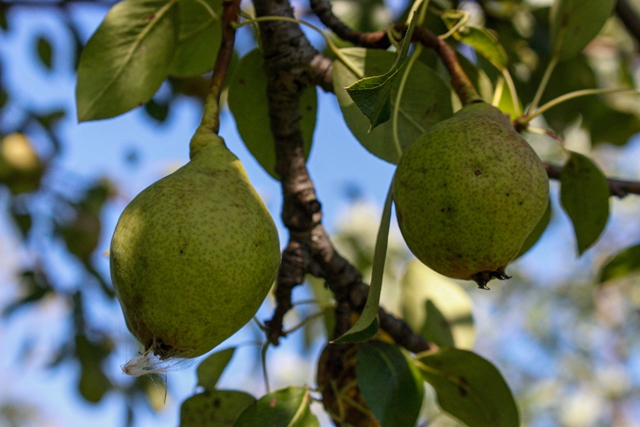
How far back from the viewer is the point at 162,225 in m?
0.79

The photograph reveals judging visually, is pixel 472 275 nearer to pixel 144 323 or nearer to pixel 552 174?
pixel 144 323

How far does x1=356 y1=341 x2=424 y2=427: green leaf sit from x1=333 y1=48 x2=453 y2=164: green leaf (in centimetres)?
36

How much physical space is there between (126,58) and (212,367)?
25.9 inches

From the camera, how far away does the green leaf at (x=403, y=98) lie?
115 centimetres

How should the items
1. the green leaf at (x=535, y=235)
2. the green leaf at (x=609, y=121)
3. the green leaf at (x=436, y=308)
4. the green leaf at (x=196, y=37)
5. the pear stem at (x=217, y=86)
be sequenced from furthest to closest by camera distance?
the green leaf at (x=609, y=121), the green leaf at (x=436, y=308), the green leaf at (x=196, y=37), the green leaf at (x=535, y=235), the pear stem at (x=217, y=86)

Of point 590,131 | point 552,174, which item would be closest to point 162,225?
point 552,174

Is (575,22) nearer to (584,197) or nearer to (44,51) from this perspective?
(584,197)

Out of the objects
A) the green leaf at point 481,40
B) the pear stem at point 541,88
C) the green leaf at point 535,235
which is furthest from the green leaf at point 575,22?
the green leaf at point 535,235

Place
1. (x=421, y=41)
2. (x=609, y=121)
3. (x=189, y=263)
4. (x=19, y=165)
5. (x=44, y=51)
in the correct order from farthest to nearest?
(x=19, y=165)
(x=44, y=51)
(x=609, y=121)
(x=421, y=41)
(x=189, y=263)

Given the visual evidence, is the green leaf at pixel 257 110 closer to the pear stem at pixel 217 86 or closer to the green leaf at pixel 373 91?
the pear stem at pixel 217 86

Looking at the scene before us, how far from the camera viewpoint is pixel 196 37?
1.36 metres

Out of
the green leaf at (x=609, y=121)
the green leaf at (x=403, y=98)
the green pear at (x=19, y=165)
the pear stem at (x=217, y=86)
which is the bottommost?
the green pear at (x=19, y=165)

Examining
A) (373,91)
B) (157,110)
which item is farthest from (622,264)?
(157,110)

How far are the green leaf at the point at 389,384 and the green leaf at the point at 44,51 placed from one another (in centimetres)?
239
